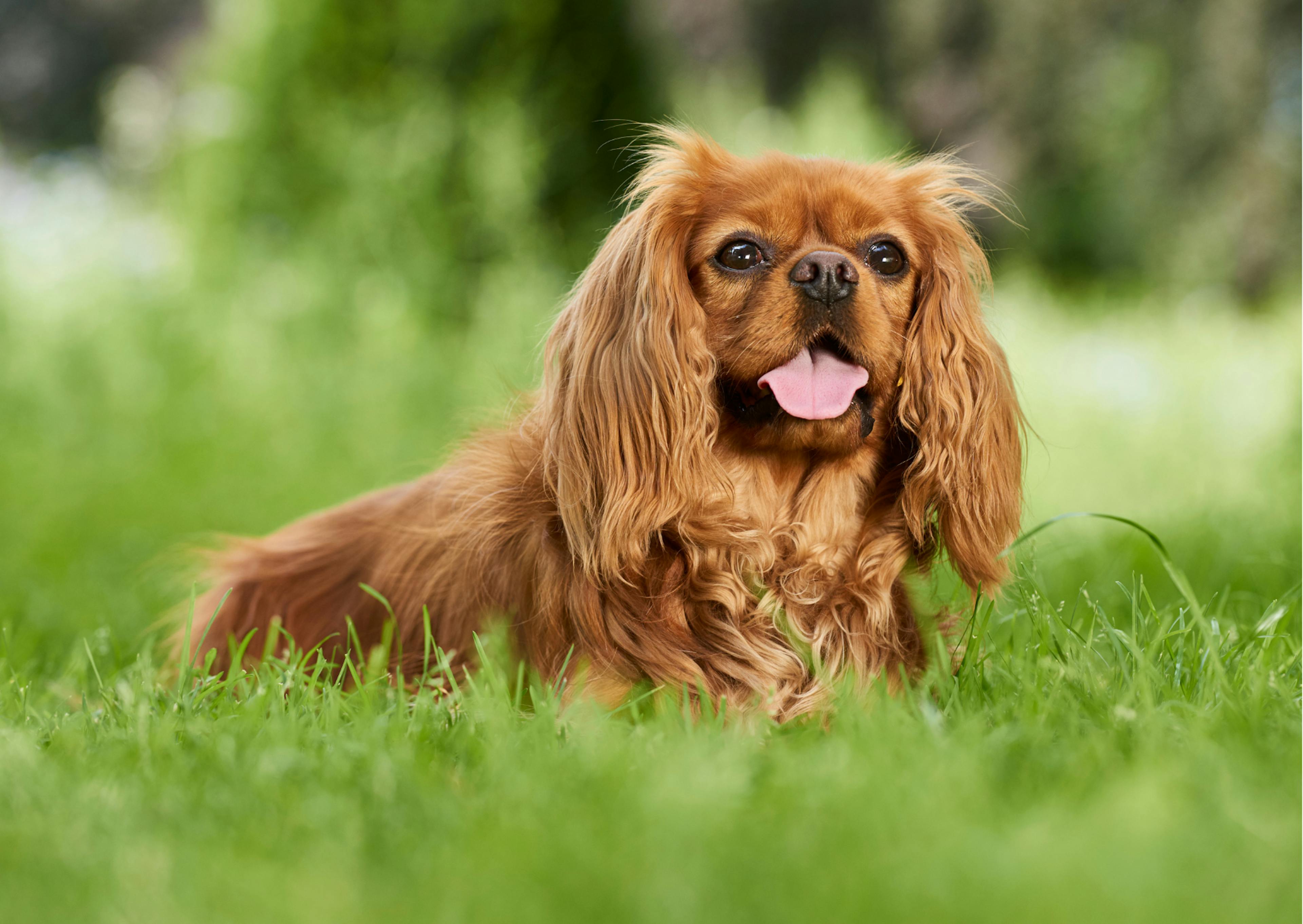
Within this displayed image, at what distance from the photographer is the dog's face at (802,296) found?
2.17m

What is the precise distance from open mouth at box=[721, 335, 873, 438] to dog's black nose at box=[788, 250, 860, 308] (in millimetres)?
79

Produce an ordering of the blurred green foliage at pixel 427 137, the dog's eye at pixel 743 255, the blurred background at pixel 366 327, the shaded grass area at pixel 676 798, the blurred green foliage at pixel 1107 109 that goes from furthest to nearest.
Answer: the blurred green foliage at pixel 1107 109 → the blurred green foliage at pixel 427 137 → the blurred background at pixel 366 327 → the dog's eye at pixel 743 255 → the shaded grass area at pixel 676 798

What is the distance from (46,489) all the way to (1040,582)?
4.27 m

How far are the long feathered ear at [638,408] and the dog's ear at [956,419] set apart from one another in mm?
403

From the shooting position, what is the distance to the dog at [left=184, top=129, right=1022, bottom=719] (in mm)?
2180

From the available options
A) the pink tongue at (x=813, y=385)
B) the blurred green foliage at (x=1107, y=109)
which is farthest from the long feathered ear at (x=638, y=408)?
the blurred green foliage at (x=1107, y=109)

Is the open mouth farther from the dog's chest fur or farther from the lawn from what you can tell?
the lawn

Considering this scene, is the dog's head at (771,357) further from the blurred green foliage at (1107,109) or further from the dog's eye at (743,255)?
the blurred green foliage at (1107,109)

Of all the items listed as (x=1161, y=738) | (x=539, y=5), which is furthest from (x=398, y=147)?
(x=1161, y=738)

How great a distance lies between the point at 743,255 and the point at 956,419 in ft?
1.70

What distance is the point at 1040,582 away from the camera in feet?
8.33

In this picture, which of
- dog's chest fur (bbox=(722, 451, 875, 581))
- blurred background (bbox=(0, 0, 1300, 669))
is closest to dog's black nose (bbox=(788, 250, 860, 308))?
dog's chest fur (bbox=(722, 451, 875, 581))

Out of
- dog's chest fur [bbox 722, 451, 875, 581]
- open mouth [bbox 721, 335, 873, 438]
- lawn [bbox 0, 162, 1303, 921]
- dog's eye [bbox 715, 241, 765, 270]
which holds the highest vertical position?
dog's eye [bbox 715, 241, 765, 270]

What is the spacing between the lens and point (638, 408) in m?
2.23
